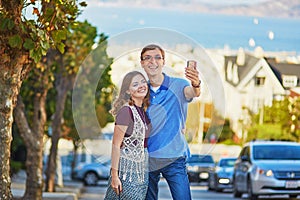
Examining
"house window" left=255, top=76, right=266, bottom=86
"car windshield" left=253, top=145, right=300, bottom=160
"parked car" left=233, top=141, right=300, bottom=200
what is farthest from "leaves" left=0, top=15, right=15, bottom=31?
"house window" left=255, top=76, right=266, bottom=86

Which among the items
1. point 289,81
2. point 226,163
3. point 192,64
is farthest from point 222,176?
point 192,64

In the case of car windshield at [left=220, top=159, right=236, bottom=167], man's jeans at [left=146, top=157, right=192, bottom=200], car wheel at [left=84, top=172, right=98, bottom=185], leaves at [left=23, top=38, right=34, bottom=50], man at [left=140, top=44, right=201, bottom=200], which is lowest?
car wheel at [left=84, top=172, right=98, bottom=185]

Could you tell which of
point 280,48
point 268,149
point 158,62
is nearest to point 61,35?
point 158,62

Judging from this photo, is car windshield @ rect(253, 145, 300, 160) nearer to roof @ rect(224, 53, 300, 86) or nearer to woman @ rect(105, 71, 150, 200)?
woman @ rect(105, 71, 150, 200)

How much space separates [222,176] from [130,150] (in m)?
26.9

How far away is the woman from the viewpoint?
9172mm

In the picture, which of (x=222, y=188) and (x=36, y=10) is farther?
(x=222, y=188)

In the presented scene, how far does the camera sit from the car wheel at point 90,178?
45719mm

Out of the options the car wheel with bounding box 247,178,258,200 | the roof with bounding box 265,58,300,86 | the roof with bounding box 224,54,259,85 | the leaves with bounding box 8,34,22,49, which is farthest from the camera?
the roof with bounding box 224,54,259,85

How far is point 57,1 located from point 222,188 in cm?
2369

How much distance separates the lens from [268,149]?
2483 cm

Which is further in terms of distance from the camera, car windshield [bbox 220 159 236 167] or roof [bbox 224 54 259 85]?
roof [bbox 224 54 259 85]

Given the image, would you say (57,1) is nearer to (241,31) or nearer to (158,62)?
(158,62)

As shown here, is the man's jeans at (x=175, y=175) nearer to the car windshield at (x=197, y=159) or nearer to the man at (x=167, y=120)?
the man at (x=167, y=120)
